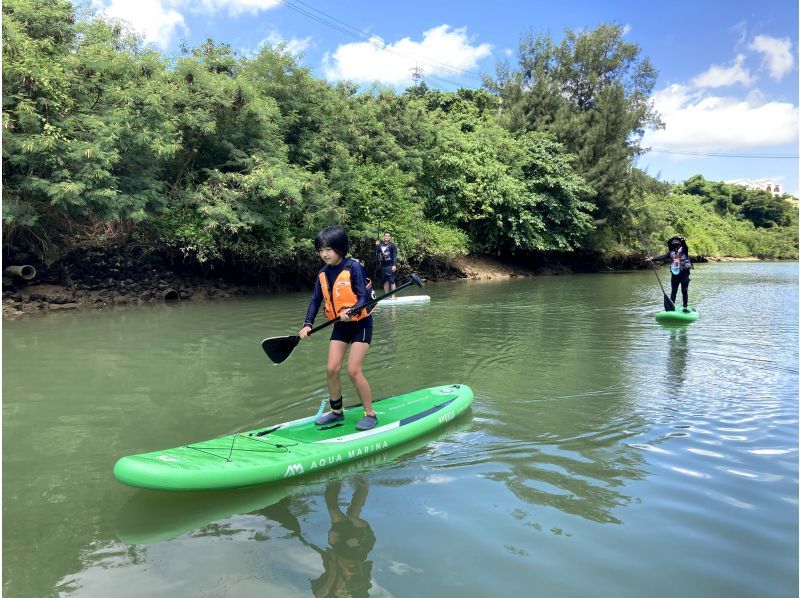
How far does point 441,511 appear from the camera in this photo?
10.0ft

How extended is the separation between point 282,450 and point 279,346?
4.62ft

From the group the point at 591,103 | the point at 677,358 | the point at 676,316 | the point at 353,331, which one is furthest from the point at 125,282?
the point at 591,103

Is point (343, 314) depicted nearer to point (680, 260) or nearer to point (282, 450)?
point (282, 450)

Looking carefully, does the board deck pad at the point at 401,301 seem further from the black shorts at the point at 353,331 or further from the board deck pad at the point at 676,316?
the black shorts at the point at 353,331

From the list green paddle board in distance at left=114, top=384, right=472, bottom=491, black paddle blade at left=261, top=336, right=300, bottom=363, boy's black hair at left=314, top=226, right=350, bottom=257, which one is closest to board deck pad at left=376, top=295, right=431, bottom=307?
black paddle blade at left=261, top=336, right=300, bottom=363

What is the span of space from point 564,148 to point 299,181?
18213 mm

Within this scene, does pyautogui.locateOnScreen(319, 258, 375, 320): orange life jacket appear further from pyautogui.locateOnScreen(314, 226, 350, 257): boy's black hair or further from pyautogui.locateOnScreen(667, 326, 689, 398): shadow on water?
pyautogui.locateOnScreen(667, 326, 689, 398): shadow on water

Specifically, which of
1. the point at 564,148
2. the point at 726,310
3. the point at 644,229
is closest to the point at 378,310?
the point at 726,310

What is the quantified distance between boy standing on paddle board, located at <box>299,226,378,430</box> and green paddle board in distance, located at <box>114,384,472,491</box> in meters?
0.18

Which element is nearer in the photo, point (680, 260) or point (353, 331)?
point (353, 331)

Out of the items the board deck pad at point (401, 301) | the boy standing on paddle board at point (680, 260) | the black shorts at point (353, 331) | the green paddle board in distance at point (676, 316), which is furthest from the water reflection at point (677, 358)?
the board deck pad at point (401, 301)

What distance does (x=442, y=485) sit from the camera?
3.40 m

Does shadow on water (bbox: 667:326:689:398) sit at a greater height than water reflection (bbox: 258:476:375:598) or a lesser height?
greater

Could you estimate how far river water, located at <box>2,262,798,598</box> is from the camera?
2512 millimetres
